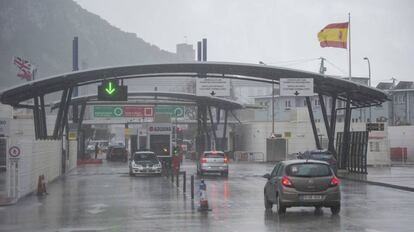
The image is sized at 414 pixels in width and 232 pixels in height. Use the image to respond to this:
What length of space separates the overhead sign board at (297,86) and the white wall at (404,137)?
3380cm

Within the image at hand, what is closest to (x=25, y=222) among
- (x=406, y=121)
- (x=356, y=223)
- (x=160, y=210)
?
(x=160, y=210)

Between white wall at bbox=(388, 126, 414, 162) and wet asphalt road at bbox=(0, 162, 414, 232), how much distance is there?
145ft

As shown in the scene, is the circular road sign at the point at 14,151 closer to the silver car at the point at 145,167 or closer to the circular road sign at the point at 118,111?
the silver car at the point at 145,167

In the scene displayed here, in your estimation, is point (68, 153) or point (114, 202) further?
point (68, 153)

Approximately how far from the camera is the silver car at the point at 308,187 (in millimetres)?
18375

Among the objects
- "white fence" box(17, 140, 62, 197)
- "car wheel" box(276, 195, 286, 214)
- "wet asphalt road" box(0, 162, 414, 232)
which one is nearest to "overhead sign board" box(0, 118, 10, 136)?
"white fence" box(17, 140, 62, 197)

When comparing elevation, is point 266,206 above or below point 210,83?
below

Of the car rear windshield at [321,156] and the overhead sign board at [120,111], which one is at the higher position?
the overhead sign board at [120,111]

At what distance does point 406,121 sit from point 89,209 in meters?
84.5

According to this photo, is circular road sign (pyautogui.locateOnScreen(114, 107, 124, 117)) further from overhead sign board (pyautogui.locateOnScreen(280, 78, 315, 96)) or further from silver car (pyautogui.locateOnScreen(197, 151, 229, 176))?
overhead sign board (pyautogui.locateOnScreen(280, 78, 315, 96))

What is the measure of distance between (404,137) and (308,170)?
56927 mm

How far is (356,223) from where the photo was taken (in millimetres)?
16656

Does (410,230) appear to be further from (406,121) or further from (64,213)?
(406,121)

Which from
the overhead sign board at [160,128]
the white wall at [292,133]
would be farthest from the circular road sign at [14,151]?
the white wall at [292,133]
